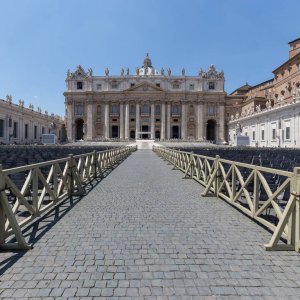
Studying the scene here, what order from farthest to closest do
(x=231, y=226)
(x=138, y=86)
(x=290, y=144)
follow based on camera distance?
(x=138, y=86)
(x=290, y=144)
(x=231, y=226)

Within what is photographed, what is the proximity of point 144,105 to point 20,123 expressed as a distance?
127 feet

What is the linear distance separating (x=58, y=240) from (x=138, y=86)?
75752 mm

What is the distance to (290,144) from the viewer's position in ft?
113

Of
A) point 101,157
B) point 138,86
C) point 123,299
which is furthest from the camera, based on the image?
point 138,86

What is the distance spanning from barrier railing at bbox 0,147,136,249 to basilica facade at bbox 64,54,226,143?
68481 millimetres

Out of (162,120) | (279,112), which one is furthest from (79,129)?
(279,112)

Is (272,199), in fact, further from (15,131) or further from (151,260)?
(15,131)

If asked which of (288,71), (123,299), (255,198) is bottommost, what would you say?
(123,299)

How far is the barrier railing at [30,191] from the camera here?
12.1 feet

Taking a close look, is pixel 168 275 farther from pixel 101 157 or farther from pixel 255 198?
pixel 101 157

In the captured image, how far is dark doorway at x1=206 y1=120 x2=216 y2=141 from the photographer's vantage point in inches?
3184

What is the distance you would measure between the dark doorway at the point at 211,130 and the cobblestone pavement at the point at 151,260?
3073 inches

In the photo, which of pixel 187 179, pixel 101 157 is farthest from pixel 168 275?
pixel 101 157

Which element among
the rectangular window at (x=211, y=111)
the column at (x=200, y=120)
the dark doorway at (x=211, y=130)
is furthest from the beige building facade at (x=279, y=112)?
the dark doorway at (x=211, y=130)
